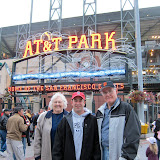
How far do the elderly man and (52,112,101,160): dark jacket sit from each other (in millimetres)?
112

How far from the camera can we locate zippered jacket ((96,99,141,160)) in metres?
2.17

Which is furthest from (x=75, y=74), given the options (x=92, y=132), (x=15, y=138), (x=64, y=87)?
(x=92, y=132)

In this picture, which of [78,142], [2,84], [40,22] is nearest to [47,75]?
[2,84]

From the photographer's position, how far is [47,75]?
15.9 m

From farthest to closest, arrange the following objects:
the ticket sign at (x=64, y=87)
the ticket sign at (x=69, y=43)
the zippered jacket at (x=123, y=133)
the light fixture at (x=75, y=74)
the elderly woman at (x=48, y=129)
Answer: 1. the ticket sign at (x=69, y=43)
2. the ticket sign at (x=64, y=87)
3. the light fixture at (x=75, y=74)
4. the elderly woman at (x=48, y=129)
5. the zippered jacket at (x=123, y=133)

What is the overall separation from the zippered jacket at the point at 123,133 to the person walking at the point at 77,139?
34cm

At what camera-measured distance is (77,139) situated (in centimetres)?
259

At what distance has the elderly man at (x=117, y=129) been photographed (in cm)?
218

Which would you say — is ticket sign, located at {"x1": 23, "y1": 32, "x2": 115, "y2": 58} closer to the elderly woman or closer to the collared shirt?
the elderly woman

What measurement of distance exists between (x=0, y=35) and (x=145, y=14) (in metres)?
24.6

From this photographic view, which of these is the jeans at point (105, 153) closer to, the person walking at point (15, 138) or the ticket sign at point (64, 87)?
the person walking at point (15, 138)

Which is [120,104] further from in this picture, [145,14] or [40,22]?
[40,22]

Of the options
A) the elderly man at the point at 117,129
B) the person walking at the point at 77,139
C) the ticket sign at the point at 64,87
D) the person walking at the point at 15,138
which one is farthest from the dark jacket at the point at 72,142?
the ticket sign at the point at 64,87

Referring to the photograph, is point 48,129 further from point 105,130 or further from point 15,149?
point 15,149
